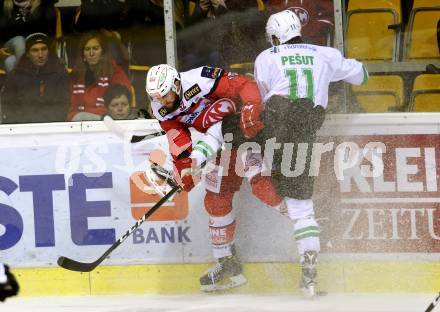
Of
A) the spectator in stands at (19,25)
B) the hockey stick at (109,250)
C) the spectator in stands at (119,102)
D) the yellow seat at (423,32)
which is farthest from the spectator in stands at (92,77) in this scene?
the yellow seat at (423,32)

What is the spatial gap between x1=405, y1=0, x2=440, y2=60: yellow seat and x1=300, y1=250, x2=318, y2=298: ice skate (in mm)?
1285

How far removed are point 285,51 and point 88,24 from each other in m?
1.30

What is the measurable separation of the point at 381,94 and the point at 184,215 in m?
1.22

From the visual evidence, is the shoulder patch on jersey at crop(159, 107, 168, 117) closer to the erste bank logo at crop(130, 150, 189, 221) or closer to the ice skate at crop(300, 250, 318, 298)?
the erste bank logo at crop(130, 150, 189, 221)

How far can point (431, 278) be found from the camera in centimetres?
570

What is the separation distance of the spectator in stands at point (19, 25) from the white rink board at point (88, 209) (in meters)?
0.60

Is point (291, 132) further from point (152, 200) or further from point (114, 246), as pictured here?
point (114, 246)

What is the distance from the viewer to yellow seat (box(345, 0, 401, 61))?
612 centimetres

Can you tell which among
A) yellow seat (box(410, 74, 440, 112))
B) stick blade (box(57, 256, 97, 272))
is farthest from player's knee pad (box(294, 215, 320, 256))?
stick blade (box(57, 256, 97, 272))

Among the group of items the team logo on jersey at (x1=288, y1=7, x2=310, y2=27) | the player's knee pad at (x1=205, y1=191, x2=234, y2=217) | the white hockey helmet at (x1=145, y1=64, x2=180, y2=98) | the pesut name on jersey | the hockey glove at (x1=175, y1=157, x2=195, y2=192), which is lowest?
the player's knee pad at (x1=205, y1=191, x2=234, y2=217)

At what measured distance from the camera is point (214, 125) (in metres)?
5.64

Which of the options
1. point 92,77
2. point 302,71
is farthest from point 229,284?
point 92,77

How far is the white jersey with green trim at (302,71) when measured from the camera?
5.64m

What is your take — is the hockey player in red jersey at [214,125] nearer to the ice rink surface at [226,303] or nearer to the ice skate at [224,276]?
the ice skate at [224,276]
